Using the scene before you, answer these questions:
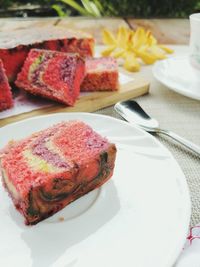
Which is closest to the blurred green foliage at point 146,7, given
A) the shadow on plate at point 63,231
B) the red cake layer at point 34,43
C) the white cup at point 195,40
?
the red cake layer at point 34,43

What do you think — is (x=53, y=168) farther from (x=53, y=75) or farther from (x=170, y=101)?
(x=170, y=101)

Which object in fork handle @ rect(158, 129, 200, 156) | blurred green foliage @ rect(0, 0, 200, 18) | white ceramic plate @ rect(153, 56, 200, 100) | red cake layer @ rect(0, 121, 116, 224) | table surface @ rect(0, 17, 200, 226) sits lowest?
blurred green foliage @ rect(0, 0, 200, 18)

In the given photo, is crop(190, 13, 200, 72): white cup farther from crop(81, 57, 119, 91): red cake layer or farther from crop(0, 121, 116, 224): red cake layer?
crop(0, 121, 116, 224): red cake layer

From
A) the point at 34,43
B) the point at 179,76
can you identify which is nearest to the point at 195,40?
the point at 179,76

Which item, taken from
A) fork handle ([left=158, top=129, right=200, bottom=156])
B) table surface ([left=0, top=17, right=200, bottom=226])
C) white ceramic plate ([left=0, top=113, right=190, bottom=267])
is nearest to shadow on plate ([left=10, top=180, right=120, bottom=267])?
white ceramic plate ([left=0, top=113, right=190, bottom=267])

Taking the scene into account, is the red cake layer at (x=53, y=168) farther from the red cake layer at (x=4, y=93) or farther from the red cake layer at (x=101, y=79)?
the red cake layer at (x=101, y=79)

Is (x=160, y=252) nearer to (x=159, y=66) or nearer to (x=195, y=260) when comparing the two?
(x=195, y=260)

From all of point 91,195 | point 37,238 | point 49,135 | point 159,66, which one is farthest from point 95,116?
point 159,66
